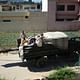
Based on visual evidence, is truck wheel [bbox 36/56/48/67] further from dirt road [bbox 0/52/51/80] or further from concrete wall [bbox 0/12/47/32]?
concrete wall [bbox 0/12/47/32]

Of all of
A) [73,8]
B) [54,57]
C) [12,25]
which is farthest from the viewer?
[73,8]

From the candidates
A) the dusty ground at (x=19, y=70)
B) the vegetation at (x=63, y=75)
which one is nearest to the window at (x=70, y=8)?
the dusty ground at (x=19, y=70)

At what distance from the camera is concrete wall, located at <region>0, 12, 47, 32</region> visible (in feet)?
128

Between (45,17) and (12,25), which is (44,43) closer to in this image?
(12,25)

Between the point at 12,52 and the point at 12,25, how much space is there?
68.1 ft

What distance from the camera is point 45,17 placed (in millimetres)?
42312

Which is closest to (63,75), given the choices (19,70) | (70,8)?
(19,70)

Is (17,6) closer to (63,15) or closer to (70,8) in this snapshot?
(70,8)

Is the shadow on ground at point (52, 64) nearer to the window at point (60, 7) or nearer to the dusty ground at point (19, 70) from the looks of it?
the dusty ground at point (19, 70)

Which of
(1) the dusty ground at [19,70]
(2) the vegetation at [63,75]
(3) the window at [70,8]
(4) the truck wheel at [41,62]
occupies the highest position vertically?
(3) the window at [70,8]

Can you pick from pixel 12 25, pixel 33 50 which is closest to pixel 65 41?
pixel 33 50

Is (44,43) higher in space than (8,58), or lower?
higher

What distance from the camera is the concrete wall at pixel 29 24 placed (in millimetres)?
38938

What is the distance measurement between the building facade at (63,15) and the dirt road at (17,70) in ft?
83.6
